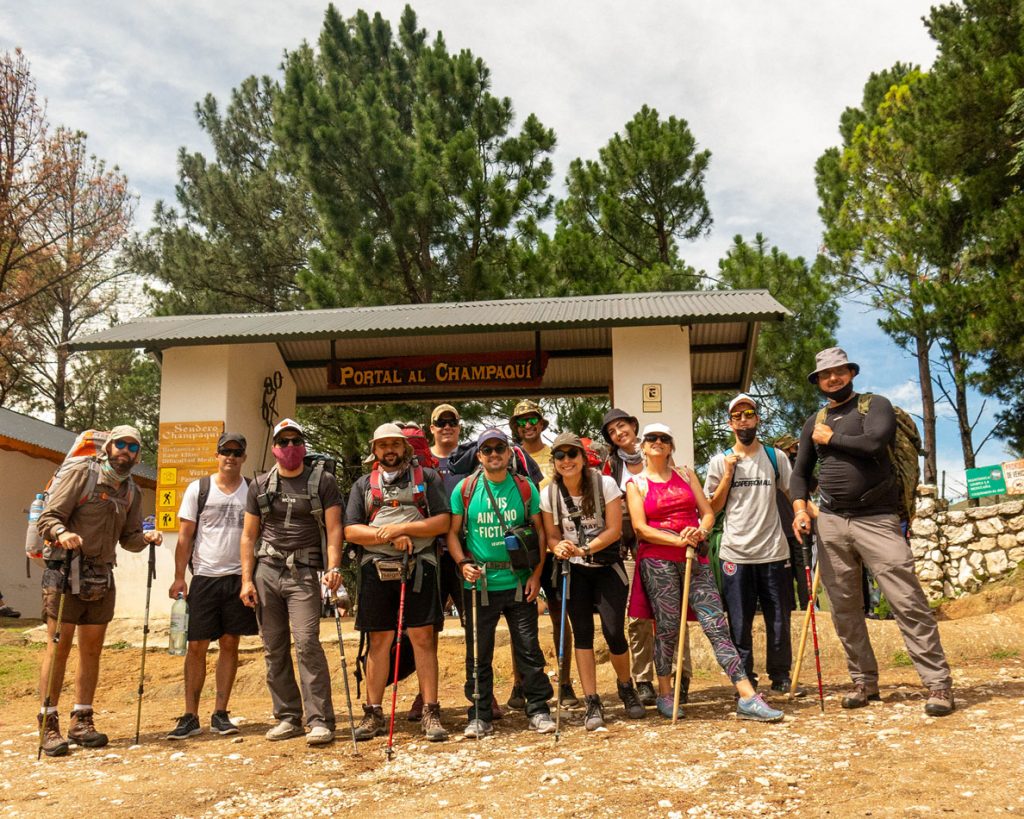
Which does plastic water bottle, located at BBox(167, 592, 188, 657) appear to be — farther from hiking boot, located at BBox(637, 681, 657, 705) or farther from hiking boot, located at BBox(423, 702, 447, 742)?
hiking boot, located at BBox(637, 681, 657, 705)

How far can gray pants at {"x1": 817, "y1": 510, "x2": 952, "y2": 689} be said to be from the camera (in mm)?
4574

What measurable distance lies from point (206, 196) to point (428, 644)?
20.1 metres

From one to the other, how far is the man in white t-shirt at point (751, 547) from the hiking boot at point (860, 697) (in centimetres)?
52

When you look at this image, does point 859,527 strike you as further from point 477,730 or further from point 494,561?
point 477,730

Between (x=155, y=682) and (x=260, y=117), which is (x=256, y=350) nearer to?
(x=155, y=682)

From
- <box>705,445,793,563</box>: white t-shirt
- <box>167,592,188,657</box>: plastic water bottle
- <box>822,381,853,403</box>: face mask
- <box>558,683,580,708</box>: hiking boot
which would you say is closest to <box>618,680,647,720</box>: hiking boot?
<box>558,683,580,708</box>: hiking boot

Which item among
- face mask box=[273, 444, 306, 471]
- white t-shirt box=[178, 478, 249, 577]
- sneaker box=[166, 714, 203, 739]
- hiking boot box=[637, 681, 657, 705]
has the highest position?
face mask box=[273, 444, 306, 471]

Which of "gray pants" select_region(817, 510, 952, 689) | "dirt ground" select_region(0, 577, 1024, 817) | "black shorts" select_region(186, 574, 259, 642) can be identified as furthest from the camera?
"black shorts" select_region(186, 574, 259, 642)

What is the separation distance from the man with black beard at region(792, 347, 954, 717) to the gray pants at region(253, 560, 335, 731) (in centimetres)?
286

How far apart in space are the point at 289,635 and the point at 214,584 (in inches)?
25.8

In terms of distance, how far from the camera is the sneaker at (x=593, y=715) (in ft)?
15.5

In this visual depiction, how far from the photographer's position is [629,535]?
5238mm

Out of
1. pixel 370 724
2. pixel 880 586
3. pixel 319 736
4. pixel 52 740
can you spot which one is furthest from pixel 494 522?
pixel 52 740

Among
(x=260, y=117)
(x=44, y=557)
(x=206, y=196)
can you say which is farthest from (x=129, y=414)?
(x=44, y=557)
